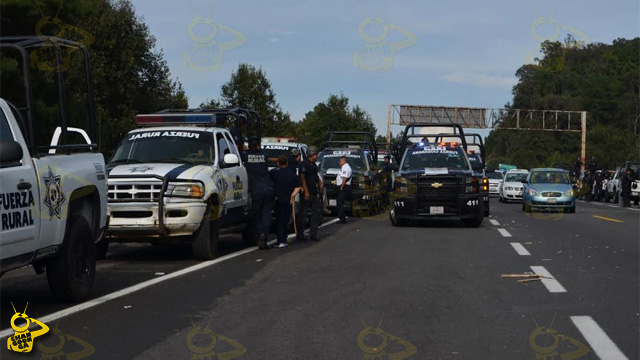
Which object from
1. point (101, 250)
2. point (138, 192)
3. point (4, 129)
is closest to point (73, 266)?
point (4, 129)

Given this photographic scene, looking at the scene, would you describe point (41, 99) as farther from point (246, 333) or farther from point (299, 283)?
point (246, 333)

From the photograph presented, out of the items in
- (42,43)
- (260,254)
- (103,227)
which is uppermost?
(42,43)

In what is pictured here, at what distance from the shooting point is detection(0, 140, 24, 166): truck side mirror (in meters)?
6.63

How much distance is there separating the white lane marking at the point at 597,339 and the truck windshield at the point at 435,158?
12.8 m

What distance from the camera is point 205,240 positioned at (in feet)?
40.3

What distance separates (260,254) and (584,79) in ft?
386

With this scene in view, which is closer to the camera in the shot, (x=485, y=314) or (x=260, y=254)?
(x=485, y=314)

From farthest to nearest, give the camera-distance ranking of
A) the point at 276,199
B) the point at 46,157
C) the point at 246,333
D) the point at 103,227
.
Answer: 1. the point at 276,199
2. the point at 103,227
3. the point at 46,157
4. the point at 246,333

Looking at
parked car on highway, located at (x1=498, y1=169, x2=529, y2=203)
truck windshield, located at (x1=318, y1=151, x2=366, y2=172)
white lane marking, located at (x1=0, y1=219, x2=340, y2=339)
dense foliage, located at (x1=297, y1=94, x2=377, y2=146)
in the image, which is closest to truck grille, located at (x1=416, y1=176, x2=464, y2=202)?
truck windshield, located at (x1=318, y1=151, x2=366, y2=172)

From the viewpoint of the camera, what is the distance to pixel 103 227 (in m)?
9.25

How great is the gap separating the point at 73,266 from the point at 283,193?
22.6 feet

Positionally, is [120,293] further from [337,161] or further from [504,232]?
[337,161]

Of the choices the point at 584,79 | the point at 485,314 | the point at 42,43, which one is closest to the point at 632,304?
the point at 485,314

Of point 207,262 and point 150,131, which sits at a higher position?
point 150,131
